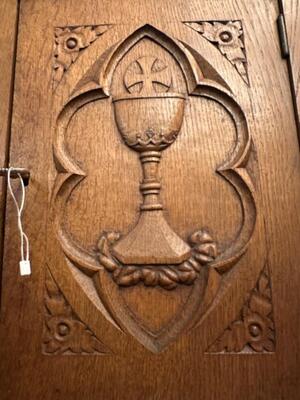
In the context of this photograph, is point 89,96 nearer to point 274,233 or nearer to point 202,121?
point 202,121

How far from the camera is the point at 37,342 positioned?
20.7 inches

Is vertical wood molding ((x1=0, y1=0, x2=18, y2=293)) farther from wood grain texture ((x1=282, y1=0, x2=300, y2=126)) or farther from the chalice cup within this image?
wood grain texture ((x1=282, y1=0, x2=300, y2=126))

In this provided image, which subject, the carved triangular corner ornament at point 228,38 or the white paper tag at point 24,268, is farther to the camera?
the carved triangular corner ornament at point 228,38

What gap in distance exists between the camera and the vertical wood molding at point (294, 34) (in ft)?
1.92

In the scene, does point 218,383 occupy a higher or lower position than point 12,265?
lower

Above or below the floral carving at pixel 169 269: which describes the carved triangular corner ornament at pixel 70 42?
above

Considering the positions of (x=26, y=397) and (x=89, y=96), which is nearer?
(x=26, y=397)

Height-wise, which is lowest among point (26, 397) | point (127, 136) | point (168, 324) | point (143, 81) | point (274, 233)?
point (26, 397)

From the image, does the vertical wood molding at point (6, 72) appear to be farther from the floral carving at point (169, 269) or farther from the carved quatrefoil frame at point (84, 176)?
the floral carving at point (169, 269)

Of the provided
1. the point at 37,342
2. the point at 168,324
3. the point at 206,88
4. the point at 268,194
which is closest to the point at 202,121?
the point at 206,88

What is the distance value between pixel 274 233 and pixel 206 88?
273 millimetres

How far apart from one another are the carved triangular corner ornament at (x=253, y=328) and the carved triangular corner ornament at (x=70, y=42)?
0.50 meters

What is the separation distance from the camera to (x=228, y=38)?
616mm

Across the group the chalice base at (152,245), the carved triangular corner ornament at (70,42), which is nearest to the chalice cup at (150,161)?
the chalice base at (152,245)
